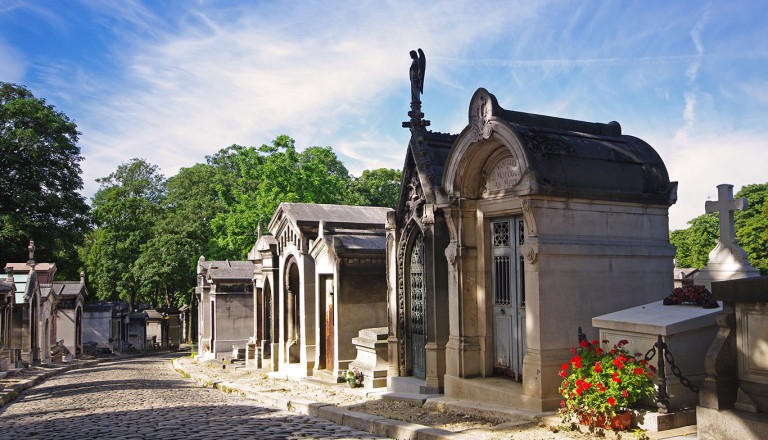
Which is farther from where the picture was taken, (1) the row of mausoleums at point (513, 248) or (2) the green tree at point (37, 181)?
(2) the green tree at point (37, 181)

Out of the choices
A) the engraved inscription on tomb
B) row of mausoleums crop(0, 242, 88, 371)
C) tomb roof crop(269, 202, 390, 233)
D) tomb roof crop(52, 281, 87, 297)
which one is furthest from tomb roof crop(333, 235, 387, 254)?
tomb roof crop(52, 281, 87, 297)

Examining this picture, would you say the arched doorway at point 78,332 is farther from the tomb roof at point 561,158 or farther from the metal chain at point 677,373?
the metal chain at point 677,373

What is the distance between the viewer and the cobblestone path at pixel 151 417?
9016mm

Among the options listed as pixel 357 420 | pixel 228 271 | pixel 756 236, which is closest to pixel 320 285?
pixel 357 420

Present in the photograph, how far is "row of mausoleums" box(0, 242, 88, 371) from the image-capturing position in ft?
80.1

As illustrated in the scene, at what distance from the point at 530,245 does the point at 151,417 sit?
263 inches

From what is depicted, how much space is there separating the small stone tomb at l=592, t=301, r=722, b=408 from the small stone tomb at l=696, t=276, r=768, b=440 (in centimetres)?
77

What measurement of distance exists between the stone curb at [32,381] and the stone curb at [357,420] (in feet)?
19.5

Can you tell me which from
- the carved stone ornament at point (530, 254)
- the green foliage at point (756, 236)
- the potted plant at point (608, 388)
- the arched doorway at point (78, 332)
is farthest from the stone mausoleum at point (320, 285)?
the green foliage at point (756, 236)

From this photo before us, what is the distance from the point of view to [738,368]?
20.8 ft

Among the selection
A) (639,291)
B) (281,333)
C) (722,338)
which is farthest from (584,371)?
(281,333)

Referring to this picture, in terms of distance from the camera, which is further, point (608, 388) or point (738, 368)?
point (608, 388)

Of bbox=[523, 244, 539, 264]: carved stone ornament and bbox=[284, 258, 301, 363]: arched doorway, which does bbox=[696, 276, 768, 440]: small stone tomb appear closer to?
bbox=[523, 244, 539, 264]: carved stone ornament

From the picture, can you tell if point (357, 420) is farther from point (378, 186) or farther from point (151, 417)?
point (378, 186)
